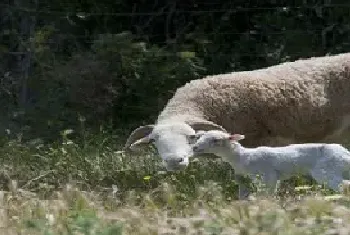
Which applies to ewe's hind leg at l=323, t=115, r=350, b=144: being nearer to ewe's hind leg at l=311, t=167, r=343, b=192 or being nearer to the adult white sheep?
the adult white sheep

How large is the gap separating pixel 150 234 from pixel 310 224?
69 cm

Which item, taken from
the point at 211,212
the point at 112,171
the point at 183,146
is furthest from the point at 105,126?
the point at 211,212

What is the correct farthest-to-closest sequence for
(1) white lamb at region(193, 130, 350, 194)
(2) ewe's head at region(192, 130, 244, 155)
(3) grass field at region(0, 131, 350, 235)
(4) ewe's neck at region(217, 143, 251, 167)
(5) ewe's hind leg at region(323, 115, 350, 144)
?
(5) ewe's hind leg at region(323, 115, 350, 144)
(4) ewe's neck at region(217, 143, 251, 167)
(2) ewe's head at region(192, 130, 244, 155)
(1) white lamb at region(193, 130, 350, 194)
(3) grass field at region(0, 131, 350, 235)

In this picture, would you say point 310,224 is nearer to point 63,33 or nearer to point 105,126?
point 105,126

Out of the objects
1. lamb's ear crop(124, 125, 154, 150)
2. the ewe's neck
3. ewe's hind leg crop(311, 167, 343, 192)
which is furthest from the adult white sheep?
ewe's hind leg crop(311, 167, 343, 192)

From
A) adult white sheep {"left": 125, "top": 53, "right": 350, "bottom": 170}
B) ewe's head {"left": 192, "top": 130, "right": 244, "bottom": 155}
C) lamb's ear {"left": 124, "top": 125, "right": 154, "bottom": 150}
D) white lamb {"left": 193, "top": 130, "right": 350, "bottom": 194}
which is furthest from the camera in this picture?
adult white sheep {"left": 125, "top": 53, "right": 350, "bottom": 170}

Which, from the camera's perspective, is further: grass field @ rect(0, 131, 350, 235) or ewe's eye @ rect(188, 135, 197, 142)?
ewe's eye @ rect(188, 135, 197, 142)

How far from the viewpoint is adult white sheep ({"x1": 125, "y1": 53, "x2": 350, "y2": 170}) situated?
9117 mm

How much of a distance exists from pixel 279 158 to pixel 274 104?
1.54 m

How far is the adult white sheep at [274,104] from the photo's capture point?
9117mm

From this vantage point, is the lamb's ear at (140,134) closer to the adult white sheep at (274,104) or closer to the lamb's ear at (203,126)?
the adult white sheep at (274,104)

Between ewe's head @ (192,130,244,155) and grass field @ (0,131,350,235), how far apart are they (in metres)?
0.31

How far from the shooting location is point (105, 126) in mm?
11836

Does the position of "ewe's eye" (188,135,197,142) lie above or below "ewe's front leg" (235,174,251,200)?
above
